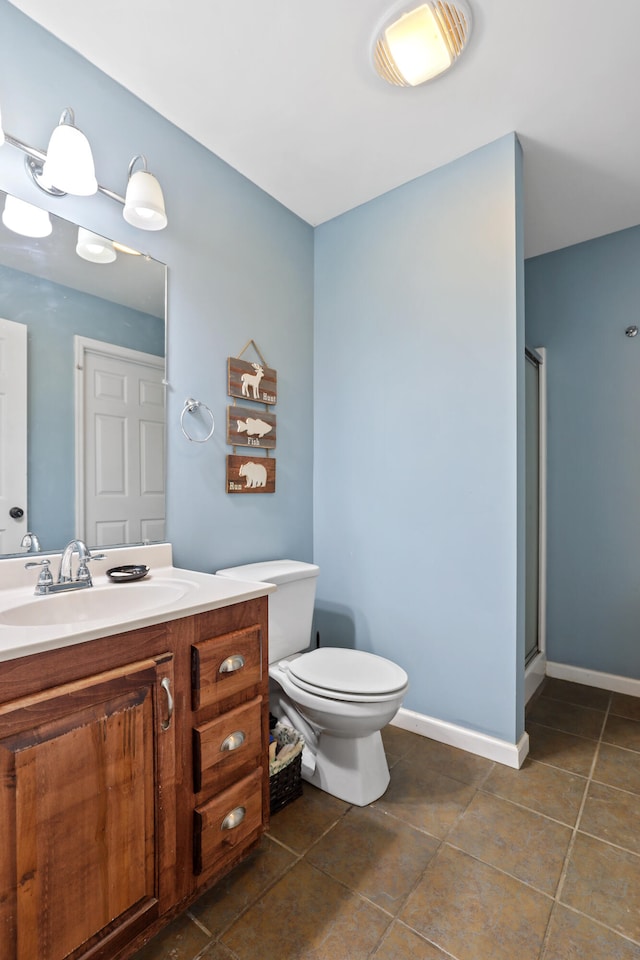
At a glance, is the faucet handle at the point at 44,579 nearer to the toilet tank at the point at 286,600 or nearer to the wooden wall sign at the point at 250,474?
the toilet tank at the point at 286,600

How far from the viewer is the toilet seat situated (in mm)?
1547

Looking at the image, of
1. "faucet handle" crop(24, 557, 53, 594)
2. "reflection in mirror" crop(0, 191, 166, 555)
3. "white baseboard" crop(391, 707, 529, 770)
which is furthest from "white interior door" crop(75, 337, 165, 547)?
"white baseboard" crop(391, 707, 529, 770)

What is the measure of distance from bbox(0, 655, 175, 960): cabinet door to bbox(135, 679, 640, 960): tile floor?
25 cm

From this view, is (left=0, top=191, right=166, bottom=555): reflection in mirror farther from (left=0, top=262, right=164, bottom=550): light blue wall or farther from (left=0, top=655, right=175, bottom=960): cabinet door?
(left=0, top=655, right=175, bottom=960): cabinet door

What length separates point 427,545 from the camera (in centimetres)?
214

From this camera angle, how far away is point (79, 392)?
4.93 feet

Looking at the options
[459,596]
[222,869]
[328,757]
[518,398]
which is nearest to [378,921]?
[222,869]

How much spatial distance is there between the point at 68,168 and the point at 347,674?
1.85 metres

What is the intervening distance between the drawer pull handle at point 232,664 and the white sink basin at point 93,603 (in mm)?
216

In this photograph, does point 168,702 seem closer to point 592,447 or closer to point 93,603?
point 93,603

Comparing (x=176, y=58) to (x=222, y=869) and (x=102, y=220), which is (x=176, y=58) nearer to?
(x=102, y=220)

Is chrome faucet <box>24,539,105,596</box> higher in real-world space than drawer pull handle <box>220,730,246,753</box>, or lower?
higher

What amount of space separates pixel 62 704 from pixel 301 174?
7.44 ft

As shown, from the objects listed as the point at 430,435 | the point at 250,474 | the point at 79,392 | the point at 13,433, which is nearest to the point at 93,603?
the point at 13,433
